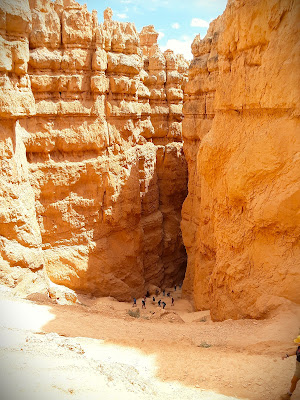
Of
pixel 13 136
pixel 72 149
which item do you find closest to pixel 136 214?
pixel 72 149

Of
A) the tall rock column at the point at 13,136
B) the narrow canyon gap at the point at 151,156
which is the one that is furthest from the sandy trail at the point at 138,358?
the tall rock column at the point at 13,136

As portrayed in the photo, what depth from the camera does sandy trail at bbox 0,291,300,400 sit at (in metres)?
4.37

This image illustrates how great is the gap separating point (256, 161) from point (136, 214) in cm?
835

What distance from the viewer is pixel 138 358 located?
5.61 m

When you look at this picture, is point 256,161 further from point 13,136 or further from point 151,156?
point 151,156

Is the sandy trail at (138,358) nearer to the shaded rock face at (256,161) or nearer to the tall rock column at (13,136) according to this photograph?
the shaded rock face at (256,161)

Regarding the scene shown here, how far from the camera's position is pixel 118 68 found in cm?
1341

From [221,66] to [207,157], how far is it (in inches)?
77.4

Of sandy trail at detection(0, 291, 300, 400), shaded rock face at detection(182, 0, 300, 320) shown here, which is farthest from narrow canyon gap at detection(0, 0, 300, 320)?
sandy trail at detection(0, 291, 300, 400)

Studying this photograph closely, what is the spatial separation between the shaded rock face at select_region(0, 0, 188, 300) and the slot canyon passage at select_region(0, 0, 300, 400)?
49mm

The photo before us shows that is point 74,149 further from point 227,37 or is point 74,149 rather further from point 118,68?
point 227,37

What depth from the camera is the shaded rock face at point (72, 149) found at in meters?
9.60

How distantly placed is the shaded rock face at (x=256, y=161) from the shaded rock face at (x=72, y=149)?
4.78 m

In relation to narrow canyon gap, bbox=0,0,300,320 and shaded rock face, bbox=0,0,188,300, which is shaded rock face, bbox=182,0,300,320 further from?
shaded rock face, bbox=0,0,188,300
